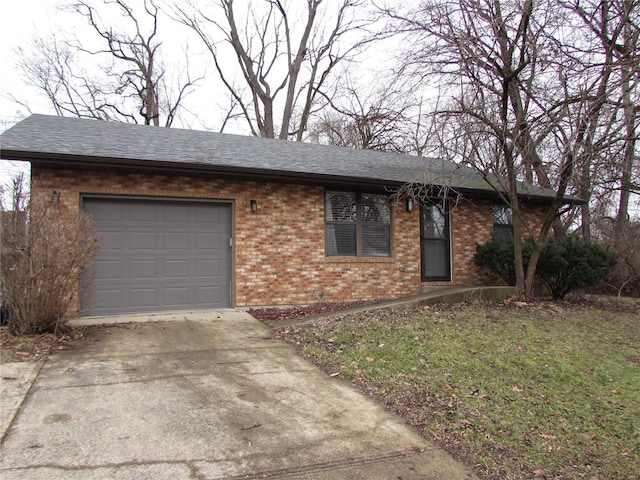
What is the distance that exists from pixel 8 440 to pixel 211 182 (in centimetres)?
616

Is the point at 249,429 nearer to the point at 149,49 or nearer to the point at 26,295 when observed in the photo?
the point at 26,295

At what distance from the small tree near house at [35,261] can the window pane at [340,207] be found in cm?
530

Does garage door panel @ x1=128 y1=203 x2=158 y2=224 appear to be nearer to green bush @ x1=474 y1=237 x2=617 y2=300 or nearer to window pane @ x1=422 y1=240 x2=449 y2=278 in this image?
window pane @ x1=422 y1=240 x2=449 y2=278

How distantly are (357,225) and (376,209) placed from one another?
656 mm

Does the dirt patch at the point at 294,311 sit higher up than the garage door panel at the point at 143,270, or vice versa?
the garage door panel at the point at 143,270

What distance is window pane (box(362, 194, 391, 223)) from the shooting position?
10.4m

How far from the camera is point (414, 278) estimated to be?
10.7 m

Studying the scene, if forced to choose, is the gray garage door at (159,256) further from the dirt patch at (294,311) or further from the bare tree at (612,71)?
the bare tree at (612,71)

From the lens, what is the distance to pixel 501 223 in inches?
475

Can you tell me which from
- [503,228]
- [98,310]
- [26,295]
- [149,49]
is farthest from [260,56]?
[26,295]

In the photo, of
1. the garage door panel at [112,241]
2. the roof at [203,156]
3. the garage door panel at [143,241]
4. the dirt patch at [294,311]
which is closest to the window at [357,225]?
the roof at [203,156]

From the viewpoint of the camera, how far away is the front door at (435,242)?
11.0m

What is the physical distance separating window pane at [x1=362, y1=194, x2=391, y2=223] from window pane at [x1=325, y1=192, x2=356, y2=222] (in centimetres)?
28

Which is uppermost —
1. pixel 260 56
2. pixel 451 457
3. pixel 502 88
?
pixel 260 56
